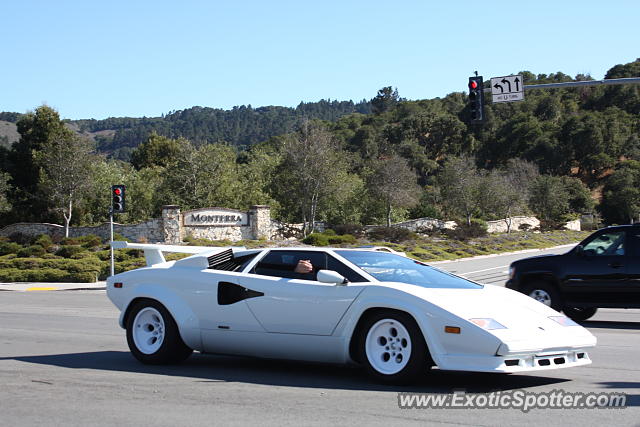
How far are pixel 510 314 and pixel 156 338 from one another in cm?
426

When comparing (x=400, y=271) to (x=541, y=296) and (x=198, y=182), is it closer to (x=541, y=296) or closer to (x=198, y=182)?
(x=541, y=296)

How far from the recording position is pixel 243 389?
25.5ft

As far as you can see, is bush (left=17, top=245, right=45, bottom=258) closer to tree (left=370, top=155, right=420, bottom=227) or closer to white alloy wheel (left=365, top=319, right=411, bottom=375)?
tree (left=370, top=155, right=420, bottom=227)

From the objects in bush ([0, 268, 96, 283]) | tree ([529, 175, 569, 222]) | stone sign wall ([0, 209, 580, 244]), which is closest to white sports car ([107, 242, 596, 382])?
bush ([0, 268, 96, 283])

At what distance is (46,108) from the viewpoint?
189ft

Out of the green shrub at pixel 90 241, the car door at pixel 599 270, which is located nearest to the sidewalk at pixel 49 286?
the green shrub at pixel 90 241

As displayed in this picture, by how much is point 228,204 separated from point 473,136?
67837 mm

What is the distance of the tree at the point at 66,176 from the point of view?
153 feet

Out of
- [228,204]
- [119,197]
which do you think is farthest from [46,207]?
[119,197]

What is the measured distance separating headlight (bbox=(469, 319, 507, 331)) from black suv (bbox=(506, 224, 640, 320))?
7161 millimetres

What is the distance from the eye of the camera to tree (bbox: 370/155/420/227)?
55.6 metres

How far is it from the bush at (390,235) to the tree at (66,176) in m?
18.0

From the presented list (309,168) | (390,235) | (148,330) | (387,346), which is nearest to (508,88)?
(148,330)

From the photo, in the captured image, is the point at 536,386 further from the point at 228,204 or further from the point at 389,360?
the point at 228,204
